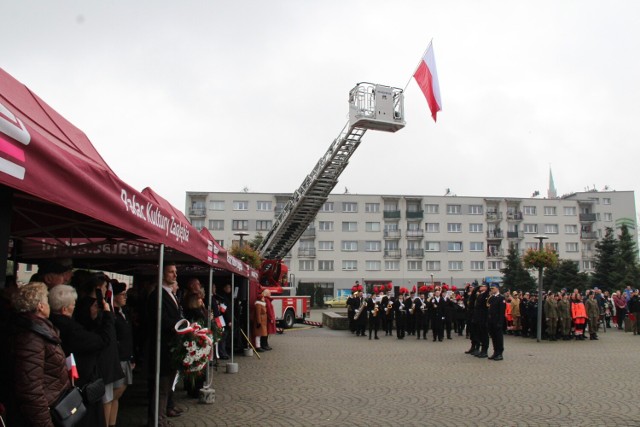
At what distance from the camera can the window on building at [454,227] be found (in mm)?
76562

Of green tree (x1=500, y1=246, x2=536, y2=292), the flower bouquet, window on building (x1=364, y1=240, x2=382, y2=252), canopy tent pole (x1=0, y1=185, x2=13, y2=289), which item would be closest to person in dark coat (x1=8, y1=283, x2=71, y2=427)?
canopy tent pole (x1=0, y1=185, x2=13, y2=289)

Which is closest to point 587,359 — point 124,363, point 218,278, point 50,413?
point 218,278

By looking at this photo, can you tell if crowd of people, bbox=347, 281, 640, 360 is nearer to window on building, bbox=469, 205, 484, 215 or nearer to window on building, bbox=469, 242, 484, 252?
window on building, bbox=469, 242, 484, 252

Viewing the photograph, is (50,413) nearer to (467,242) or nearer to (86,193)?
(86,193)

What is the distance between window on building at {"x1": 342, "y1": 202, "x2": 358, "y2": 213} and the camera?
75188mm

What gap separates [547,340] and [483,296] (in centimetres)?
→ 702

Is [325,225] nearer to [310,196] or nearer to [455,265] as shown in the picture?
[455,265]

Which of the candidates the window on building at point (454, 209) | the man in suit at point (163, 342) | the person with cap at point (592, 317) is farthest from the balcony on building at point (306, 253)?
the man in suit at point (163, 342)

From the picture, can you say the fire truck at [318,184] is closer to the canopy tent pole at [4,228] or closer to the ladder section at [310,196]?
the ladder section at [310,196]

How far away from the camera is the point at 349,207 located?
Answer: 247 ft

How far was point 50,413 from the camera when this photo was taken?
3818mm

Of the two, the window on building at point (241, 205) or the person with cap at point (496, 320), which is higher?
the window on building at point (241, 205)

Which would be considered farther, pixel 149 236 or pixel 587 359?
pixel 587 359

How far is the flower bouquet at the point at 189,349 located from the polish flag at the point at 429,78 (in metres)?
14.4
